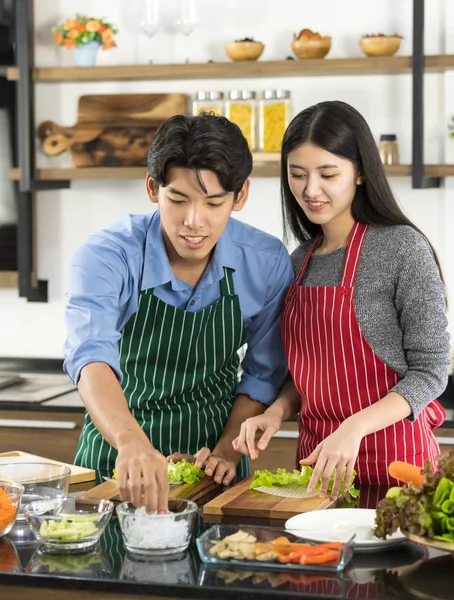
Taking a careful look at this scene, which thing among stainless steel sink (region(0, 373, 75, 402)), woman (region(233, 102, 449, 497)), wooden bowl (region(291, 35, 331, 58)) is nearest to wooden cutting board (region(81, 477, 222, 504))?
woman (region(233, 102, 449, 497))

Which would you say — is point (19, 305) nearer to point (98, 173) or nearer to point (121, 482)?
point (98, 173)

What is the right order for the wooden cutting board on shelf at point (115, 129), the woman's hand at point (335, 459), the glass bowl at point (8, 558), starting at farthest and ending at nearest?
the wooden cutting board on shelf at point (115, 129), the woman's hand at point (335, 459), the glass bowl at point (8, 558)

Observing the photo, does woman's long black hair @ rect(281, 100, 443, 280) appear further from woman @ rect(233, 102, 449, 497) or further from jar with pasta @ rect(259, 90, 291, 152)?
jar with pasta @ rect(259, 90, 291, 152)

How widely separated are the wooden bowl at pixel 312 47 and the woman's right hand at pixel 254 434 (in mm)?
2041

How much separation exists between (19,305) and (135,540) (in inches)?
116

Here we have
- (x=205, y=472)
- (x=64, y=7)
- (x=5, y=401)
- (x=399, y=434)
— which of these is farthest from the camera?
(x=64, y=7)

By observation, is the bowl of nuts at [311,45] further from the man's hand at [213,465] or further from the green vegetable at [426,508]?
the green vegetable at [426,508]

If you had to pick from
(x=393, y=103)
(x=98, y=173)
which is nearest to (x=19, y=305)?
(x=98, y=173)

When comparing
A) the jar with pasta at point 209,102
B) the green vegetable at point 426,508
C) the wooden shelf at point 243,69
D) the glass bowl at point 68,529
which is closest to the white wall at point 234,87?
the wooden shelf at point 243,69

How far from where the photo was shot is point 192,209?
2.06m

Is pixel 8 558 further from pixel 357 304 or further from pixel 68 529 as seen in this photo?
pixel 357 304

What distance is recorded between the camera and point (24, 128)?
404 centimetres

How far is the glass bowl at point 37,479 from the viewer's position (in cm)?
185

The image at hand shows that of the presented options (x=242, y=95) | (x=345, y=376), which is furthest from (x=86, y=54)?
(x=345, y=376)
